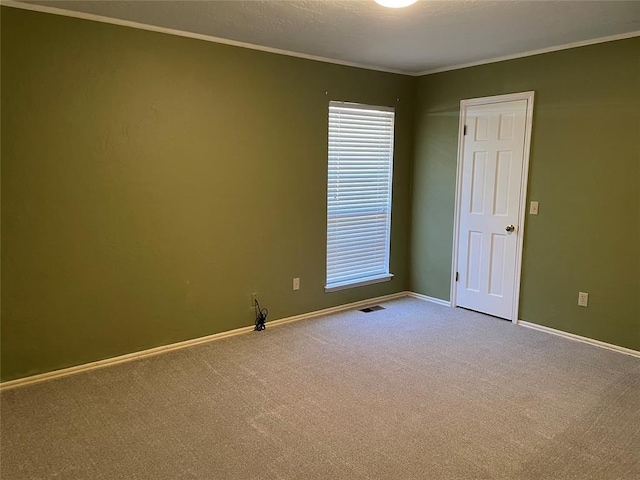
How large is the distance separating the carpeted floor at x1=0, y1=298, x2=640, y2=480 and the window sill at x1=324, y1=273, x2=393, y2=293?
78 cm

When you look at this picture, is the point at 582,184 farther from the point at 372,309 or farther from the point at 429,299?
the point at 372,309

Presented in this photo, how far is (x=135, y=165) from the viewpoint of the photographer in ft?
11.2

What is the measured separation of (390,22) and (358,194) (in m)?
1.91

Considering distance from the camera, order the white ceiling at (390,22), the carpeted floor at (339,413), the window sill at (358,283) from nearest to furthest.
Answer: the carpeted floor at (339,413), the white ceiling at (390,22), the window sill at (358,283)

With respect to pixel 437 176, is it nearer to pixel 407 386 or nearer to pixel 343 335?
pixel 343 335

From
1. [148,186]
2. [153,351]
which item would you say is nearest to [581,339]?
[153,351]

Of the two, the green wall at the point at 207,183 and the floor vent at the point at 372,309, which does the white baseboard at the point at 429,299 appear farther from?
the green wall at the point at 207,183

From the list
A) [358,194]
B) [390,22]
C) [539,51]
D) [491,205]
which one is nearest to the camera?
[390,22]

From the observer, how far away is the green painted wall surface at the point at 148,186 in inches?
119

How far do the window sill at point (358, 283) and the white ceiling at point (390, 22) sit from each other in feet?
7.14

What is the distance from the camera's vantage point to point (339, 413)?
279 cm

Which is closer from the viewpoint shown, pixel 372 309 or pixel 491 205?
pixel 491 205

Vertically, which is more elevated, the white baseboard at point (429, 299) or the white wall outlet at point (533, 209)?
the white wall outlet at point (533, 209)

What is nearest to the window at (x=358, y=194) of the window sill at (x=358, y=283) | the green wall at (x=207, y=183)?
the window sill at (x=358, y=283)
